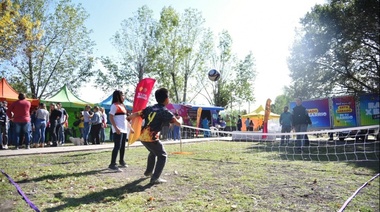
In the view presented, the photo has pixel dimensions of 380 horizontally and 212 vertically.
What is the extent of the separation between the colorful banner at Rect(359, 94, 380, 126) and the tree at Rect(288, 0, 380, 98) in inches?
25.0

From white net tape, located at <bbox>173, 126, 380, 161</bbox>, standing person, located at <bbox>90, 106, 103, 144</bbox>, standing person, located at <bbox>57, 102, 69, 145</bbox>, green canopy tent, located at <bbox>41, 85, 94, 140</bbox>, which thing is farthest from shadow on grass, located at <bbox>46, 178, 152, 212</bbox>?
green canopy tent, located at <bbox>41, 85, 94, 140</bbox>

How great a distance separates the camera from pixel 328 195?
13.8 feet

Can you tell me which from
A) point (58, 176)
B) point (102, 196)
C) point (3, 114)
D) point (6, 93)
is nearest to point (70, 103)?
point (6, 93)

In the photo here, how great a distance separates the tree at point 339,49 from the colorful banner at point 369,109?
0.63m

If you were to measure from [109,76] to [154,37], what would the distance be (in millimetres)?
9126

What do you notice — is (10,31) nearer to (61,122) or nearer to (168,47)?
(61,122)

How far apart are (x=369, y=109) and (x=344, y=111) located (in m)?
1.38

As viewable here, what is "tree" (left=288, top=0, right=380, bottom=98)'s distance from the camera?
17.3m

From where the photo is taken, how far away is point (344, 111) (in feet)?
56.5

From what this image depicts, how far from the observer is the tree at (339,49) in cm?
1731

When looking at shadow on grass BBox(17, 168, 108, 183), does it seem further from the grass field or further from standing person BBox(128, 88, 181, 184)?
standing person BBox(128, 88, 181, 184)

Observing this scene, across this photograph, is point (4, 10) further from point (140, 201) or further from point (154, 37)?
point (154, 37)

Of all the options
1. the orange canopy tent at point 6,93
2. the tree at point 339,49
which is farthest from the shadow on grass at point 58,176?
the tree at point 339,49

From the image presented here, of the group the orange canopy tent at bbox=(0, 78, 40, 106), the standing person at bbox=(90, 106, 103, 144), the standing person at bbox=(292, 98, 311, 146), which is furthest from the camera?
the orange canopy tent at bbox=(0, 78, 40, 106)
